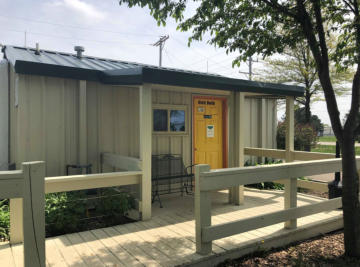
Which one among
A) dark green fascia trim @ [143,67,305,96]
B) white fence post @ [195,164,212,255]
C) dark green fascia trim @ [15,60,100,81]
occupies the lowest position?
white fence post @ [195,164,212,255]

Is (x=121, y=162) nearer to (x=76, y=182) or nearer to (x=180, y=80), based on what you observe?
(x=76, y=182)

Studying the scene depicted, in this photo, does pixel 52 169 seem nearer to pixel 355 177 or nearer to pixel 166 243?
pixel 166 243

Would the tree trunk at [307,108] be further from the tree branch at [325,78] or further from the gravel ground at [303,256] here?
the tree branch at [325,78]

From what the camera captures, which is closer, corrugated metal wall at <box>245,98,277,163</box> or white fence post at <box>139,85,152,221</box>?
white fence post at <box>139,85,152,221</box>

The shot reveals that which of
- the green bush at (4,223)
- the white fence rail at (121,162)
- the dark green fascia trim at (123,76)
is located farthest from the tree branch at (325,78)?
the green bush at (4,223)

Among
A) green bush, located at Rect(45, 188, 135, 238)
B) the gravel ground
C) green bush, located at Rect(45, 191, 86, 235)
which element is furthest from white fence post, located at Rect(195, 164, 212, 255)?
green bush, located at Rect(45, 191, 86, 235)

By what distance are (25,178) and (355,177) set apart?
343 centimetres

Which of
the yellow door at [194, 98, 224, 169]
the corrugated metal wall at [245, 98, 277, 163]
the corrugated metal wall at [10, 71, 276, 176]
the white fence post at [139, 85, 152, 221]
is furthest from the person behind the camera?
the corrugated metal wall at [245, 98, 277, 163]

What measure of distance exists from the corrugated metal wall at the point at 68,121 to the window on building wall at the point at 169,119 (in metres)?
0.14

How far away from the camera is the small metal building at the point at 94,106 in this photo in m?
4.78

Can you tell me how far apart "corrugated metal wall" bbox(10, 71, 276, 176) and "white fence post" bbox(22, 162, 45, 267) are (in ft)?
9.00

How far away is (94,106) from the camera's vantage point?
5.56 meters

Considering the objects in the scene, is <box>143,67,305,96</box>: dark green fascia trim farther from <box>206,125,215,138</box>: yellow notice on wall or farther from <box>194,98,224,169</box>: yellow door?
<box>206,125,215,138</box>: yellow notice on wall

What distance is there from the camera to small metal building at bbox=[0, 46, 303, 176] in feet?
15.7
